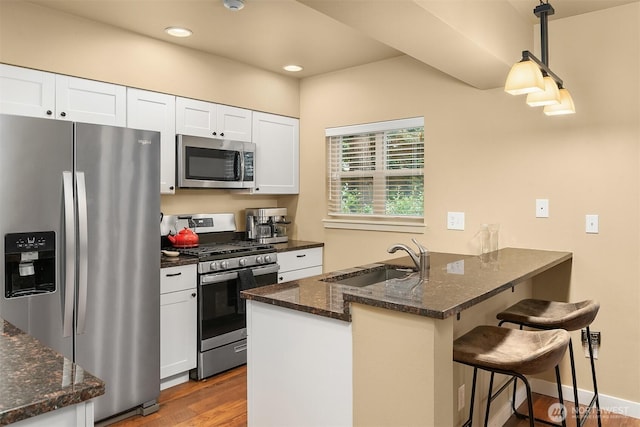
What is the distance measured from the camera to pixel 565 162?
304 centimetres

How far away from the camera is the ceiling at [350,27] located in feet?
6.98

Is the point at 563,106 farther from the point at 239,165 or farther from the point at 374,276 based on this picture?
the point at 239,165

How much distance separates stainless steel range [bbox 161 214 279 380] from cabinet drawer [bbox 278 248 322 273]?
11cm

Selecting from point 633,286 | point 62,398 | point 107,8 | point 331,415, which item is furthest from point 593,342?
point 107,8

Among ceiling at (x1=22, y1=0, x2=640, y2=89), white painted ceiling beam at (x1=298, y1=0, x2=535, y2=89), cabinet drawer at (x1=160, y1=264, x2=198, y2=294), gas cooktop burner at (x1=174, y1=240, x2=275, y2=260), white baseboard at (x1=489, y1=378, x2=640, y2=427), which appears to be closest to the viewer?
white painted ceiling beam at (x1=298, y1=0, x2=535, y2=89)

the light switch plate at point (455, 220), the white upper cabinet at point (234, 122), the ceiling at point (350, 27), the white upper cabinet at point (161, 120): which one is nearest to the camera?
the ceiling at point (350, 27)

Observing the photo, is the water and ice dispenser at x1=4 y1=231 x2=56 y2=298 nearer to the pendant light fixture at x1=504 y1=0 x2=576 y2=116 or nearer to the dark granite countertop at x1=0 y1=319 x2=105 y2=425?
the dark granite countertop at x1=0 y1=319 x2=105 y2=425

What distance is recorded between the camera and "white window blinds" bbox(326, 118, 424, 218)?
149 inches

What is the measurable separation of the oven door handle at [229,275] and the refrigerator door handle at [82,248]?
87 cm

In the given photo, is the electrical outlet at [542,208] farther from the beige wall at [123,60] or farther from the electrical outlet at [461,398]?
the beige wall at [123,60]

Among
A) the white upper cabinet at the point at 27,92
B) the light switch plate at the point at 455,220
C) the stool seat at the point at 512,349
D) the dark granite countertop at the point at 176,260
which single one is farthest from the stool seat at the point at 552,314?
the white upper cabinet at the point at 27,92

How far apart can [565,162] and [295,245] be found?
215 cm

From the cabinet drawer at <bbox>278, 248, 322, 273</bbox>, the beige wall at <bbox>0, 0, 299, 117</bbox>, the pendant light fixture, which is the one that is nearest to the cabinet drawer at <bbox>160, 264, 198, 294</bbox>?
the cabinet drawer at <bbox>278, 248, 322, 273</bbox>

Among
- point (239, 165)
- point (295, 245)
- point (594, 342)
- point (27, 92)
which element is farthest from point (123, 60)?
point (594, 342)
